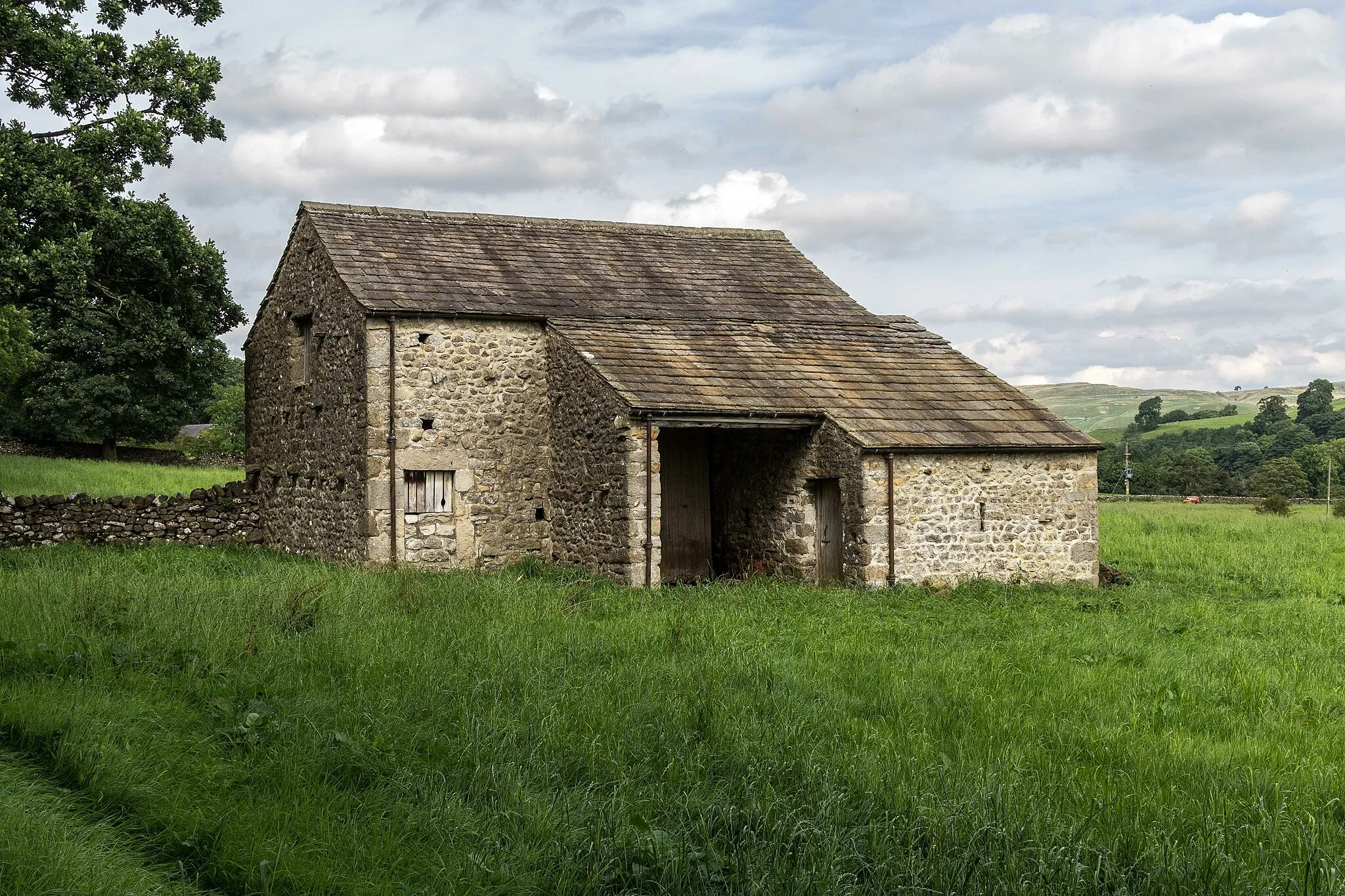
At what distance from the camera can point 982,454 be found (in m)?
17.5

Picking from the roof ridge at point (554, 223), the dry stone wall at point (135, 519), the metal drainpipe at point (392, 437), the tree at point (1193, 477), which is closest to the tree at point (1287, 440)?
the tree at point (1193, 477)

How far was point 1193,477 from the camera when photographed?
66250 millimetres

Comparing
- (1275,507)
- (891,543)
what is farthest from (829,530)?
(1275,507)

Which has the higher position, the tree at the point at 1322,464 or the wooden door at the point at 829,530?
the tree at the point at 1322,464

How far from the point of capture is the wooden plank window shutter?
58.2 feet

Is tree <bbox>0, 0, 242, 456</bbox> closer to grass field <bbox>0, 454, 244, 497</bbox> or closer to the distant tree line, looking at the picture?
grass field <bbox>0, 454, 244, 497</bbox>

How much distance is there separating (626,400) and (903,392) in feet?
17.0

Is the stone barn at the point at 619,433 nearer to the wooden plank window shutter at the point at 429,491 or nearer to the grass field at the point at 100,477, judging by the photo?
the wooden plank window shutter at the point at 429,491

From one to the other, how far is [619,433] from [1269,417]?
88.9m

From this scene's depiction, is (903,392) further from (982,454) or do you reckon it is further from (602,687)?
→ (602,687)

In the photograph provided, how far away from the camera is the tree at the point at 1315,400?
91438 mm

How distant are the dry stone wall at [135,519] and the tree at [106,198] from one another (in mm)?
A: 2294

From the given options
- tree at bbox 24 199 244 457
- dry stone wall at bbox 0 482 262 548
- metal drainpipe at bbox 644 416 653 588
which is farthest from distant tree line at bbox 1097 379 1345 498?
tree at bbox 24 199 244 457

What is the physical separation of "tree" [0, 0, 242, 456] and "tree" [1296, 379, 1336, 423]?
303 ft
